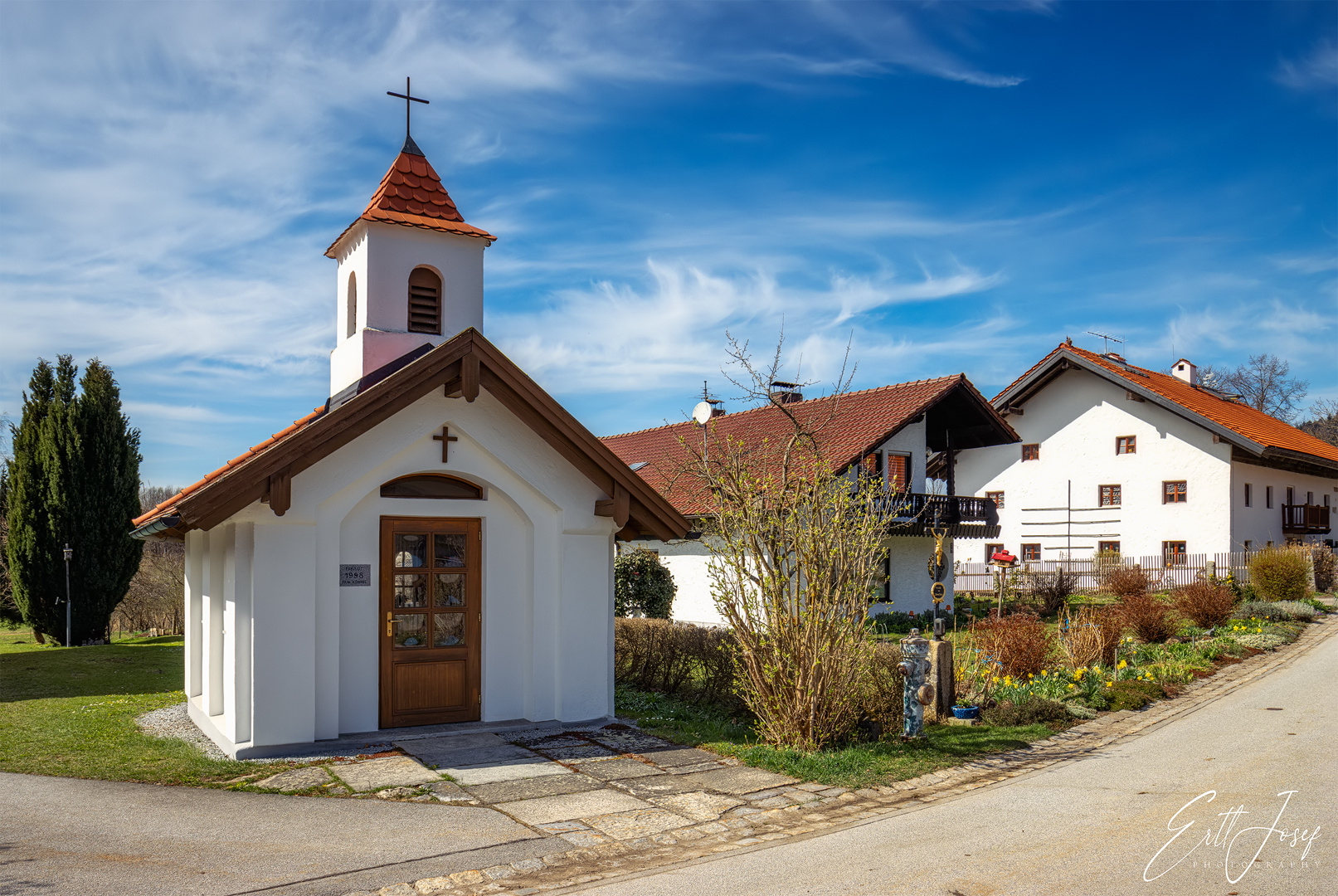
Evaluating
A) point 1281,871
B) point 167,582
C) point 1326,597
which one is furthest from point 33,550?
point 1326,597

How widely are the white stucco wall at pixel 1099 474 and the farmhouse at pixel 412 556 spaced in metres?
25.8

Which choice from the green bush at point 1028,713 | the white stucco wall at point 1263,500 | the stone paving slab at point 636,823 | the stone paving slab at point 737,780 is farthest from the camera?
the white stucco wall at point 1263,500

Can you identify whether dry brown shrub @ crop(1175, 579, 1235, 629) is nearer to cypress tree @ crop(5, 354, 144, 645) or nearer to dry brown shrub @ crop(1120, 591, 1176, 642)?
dry brown shrub @ crop(1120, 591, 1176, 642)

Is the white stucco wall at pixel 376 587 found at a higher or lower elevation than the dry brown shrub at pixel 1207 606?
higher

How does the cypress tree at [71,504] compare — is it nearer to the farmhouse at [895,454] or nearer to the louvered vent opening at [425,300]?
the farmhouse at [895,454]

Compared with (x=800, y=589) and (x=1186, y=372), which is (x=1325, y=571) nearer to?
(x=1186, y=372)

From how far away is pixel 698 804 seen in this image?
771 cm

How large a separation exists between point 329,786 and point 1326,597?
24460 mm

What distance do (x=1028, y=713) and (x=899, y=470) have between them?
15.9m

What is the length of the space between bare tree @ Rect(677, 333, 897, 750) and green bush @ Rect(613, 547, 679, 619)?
36.9 feet

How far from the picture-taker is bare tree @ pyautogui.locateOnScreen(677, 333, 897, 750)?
30.0 feet

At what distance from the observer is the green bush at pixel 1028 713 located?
10.9 m

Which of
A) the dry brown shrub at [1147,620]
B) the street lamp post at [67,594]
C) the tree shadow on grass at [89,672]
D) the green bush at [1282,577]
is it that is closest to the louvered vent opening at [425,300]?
the tree shadow on grass at [89,672]

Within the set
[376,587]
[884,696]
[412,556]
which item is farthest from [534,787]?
[884,696]
